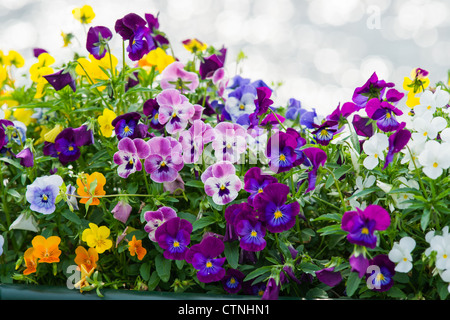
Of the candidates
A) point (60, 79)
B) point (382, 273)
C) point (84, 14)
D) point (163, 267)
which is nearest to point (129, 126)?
point (60, 79)

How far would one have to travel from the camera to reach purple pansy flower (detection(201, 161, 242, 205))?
1.01 m

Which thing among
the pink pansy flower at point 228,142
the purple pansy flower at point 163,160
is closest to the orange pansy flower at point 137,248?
the purple pansy flower at point 163,160

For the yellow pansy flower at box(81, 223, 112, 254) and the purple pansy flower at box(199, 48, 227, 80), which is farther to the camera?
the purple pansy flower at box(199, 48, 227, 80)

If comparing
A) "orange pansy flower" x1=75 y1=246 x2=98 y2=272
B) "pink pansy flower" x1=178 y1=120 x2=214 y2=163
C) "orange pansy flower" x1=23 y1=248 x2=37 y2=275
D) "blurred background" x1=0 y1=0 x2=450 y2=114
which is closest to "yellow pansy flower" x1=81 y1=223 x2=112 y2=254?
"orange pansy flower" x1=75 y1=246 x2=98 y2=272

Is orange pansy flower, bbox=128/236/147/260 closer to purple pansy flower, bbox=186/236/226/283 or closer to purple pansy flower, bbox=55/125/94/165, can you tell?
purple pansy flower, bbox=186/236/226/283

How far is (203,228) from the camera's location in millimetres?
1080

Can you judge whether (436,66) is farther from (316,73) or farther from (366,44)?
(316,73)

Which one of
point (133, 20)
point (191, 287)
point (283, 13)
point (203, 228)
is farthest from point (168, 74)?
point (283, 13)

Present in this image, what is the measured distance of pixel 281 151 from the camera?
1.00m

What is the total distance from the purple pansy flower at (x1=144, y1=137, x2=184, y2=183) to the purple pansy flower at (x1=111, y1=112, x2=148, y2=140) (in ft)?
0.25

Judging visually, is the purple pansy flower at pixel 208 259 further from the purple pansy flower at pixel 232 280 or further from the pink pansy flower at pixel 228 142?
the pink pansy flower at pixel 228 142

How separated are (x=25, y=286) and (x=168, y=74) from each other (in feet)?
1.82

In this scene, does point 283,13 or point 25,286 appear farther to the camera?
point 283,13
